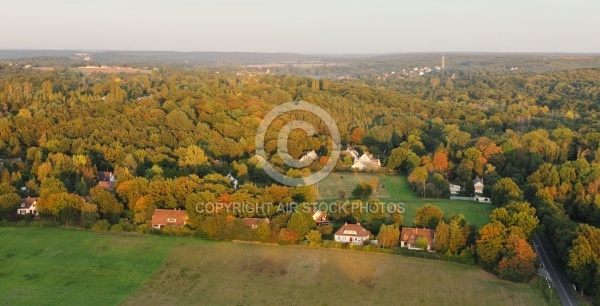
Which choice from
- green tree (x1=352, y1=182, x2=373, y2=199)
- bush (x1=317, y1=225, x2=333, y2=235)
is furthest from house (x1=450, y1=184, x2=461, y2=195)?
bush (x1=317, y1=225, x2=333, y2=235)

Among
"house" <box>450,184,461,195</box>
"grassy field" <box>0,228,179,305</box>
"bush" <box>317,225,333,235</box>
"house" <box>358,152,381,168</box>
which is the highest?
"house" <box>358,152,381,168</box>

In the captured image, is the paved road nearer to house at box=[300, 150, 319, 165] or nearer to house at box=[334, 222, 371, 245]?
house at box=[334, 222, 371, 245]

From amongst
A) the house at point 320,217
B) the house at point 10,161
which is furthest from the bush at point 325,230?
the house at point 10,161

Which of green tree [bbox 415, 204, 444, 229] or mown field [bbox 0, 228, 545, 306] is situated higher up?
green tree [bbox 415, 204, 444, 229]

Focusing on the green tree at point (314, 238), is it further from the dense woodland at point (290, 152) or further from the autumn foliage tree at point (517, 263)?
the autumn foliage tree at point (517, 263)

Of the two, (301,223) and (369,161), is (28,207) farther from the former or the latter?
(369,161)

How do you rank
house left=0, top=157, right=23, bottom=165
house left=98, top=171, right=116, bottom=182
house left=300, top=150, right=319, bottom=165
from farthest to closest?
house left=300, top=150, right=319, bottom=165, house left=0, top=157, right=23, bottom=165, house left=98, top=171, right=116, bottom=182
